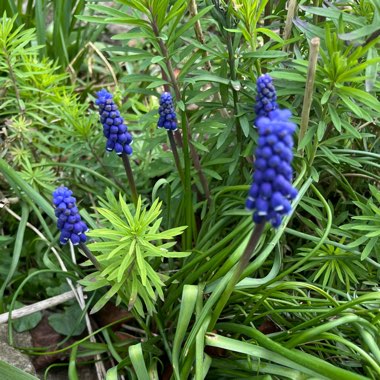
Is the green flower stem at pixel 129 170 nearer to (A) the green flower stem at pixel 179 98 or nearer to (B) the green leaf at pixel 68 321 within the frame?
(A) the green flower stem at pixel 179 98

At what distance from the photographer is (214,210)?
2773mm

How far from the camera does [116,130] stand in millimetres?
2334

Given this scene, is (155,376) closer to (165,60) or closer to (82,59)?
(165,60)

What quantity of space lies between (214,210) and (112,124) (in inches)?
27.9

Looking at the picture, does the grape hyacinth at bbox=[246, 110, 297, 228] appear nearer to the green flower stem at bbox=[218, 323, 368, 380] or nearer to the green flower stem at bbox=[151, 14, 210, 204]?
the green flower stem at bbox=[218, 323, 368, 380]

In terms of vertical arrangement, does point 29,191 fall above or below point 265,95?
below

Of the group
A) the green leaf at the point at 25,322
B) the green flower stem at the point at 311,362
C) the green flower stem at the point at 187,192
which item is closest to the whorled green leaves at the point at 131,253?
the green flower stem at the point at 187,192

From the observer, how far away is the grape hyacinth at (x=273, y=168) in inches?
57.2

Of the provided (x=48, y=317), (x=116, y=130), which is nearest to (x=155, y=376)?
(x=48, y=317)

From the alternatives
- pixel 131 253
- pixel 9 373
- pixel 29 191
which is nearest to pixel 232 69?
pixel 131 253

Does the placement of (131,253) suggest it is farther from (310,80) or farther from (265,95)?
(310,80)

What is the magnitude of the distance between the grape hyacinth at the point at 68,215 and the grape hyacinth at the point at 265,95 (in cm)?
74

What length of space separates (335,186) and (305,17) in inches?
33.3

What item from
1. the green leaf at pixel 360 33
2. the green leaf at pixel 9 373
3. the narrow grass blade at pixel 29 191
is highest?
the green leaf at pixel 360 33
